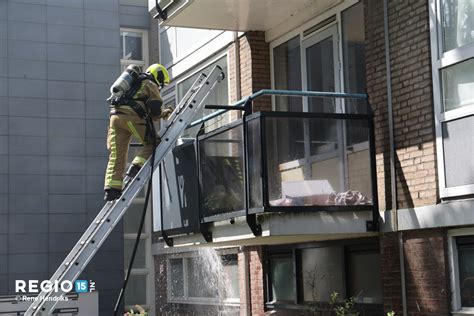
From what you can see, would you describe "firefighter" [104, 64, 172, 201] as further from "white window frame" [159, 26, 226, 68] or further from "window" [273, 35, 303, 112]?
"white window frame" [159, 26, 226, 68]

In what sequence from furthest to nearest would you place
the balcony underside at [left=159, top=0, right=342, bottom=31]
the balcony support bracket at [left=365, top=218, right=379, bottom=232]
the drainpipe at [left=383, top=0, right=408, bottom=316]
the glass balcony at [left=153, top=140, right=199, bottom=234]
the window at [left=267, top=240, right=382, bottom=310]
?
the balcony underside at [left=159, top=0, right=342, bottom=31] < the glass balcony at [left=153, top=140, right=199, bottom=234] < the window at [left=267, top=240, right=382, bottom=310] < the balcony support bracket at [left=365, top=218, right=379, bottom=232] < the drainpipe at [left=383, top=0, right=408, bottom=316]

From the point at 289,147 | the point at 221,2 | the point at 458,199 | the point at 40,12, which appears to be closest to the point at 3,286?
the point at 40,12

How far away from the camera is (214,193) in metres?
10.2

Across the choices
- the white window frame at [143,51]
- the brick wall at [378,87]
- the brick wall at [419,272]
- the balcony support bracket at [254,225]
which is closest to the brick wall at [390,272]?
the brick wall at [419,272]

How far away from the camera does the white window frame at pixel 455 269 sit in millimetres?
8484

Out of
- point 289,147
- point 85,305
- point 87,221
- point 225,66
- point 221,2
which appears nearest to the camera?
point 289,147

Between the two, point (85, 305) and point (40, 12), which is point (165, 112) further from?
point (40, 12)

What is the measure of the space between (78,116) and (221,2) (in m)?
8.23

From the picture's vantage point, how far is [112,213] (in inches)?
357

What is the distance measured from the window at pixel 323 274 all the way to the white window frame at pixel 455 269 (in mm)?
1421

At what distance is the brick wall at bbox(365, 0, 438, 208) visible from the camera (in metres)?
8.98

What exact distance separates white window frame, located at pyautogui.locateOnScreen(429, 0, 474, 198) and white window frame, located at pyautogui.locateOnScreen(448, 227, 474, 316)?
37cm

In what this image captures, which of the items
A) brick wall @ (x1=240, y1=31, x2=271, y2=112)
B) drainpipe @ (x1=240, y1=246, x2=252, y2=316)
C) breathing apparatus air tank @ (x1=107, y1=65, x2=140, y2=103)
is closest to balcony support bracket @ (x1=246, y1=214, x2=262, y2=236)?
breathing apparatus air tank @ (x1=107, y1=65, x2=140, y2=103)

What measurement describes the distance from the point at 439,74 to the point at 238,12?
378 cm
